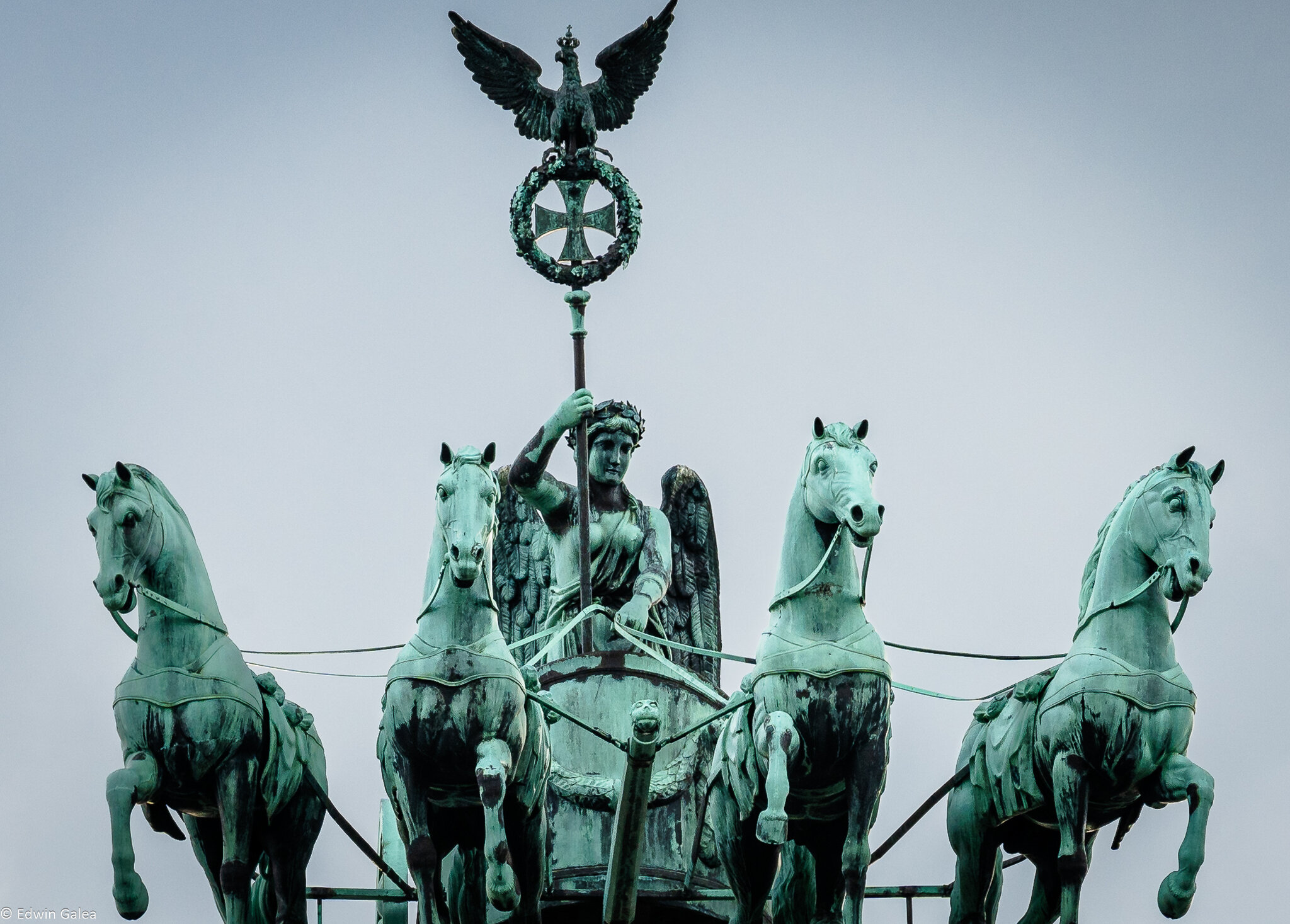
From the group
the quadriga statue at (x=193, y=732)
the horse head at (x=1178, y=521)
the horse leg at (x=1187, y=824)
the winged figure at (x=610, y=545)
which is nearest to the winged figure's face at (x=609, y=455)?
the winged figure at (x=610, y=545)

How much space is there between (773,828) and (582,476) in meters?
4.08

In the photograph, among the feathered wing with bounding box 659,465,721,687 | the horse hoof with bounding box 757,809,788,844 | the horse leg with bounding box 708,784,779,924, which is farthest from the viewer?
the feathered wing with bounding box 659,465,721,687

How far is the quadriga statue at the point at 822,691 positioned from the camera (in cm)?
1822

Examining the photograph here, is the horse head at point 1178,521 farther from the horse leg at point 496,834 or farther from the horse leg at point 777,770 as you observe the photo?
the horse leg at point 496,834

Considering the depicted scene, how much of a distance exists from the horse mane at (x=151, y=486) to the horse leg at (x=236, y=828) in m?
1.36

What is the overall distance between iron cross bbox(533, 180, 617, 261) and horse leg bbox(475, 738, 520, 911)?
193 inches

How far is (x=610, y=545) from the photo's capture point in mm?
21844

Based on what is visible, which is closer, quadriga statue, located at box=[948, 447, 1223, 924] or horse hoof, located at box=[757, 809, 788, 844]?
horse hoof, located at box=[757, 809, 788, 844]

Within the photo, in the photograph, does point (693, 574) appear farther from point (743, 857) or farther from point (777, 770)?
point (777, 770)

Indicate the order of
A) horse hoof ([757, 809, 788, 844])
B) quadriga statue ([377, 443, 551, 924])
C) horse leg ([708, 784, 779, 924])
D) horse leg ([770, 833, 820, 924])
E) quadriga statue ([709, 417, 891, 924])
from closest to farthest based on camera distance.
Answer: horse hoof ([757, 809, 788, 844]), quadriga statue ([377, 443, 551, 924]), quadriga statue ([709, 417, 891, 924]), horse leg ([708, 784, 779, 924]), horse leg ([770, 833, 820, 924])

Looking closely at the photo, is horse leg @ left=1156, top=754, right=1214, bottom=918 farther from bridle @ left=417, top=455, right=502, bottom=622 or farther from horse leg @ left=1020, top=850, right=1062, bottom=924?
bridle @ left=417, top=455, right=502, bottom=622

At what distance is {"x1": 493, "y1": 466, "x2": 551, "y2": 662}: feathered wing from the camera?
2248 cm

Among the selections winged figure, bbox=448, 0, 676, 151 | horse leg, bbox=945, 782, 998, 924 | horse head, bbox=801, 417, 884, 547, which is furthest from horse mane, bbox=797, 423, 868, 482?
winged figure, bbox=448, 0, 676, 151

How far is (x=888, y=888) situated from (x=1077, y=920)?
1692 mm
